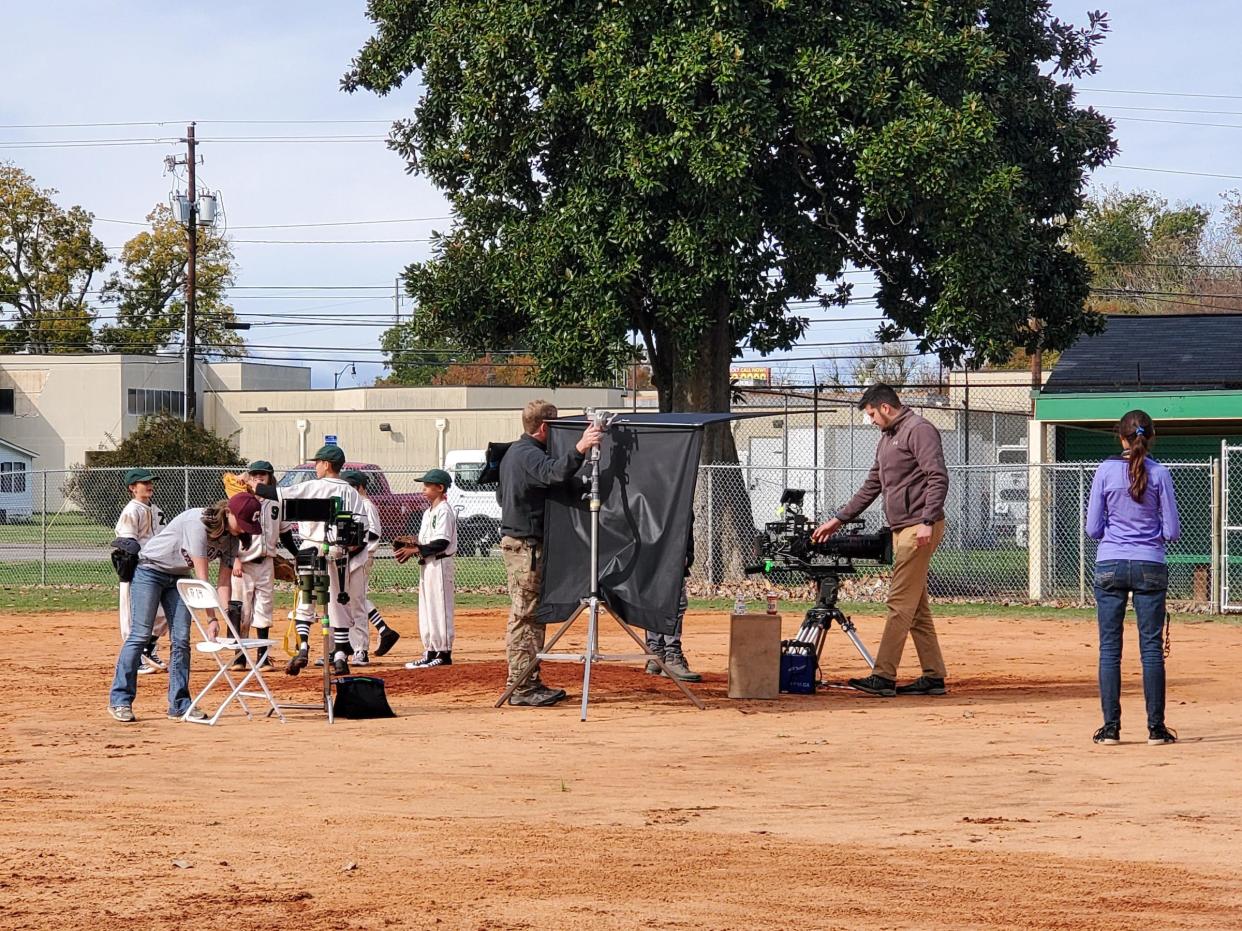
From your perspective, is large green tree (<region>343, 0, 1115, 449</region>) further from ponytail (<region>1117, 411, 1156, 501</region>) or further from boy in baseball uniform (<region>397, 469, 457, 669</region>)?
ponytail (<region>1117, 411, 1156, 501</region>)

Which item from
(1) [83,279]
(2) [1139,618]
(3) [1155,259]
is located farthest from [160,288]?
(2) [1139,618]

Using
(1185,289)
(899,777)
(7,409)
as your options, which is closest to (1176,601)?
(899,777)

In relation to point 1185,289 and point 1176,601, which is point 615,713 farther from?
point 1185,289

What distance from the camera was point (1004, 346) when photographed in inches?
953

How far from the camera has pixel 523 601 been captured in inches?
468

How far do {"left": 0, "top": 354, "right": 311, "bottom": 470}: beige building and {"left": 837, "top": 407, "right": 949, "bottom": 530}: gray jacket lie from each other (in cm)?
5678

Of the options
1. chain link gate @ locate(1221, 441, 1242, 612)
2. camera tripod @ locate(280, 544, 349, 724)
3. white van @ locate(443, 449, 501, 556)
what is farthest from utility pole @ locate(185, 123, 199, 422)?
camera tripod @ locate(280, 544, 349, 724)

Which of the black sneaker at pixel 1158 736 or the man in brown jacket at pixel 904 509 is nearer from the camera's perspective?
the black sneaker at pixel 1158 736

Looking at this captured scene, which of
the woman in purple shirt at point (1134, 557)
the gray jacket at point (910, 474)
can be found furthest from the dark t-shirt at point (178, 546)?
the woman in purple shirt at point (1134, 557)

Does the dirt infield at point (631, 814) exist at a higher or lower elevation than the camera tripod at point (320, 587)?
lower

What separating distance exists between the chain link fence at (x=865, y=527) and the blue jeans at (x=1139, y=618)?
19.7 ft

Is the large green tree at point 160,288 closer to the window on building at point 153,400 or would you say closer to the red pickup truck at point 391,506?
the window on building at point 153,400

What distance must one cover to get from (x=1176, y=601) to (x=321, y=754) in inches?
610

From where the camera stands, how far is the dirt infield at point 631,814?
243 inches
